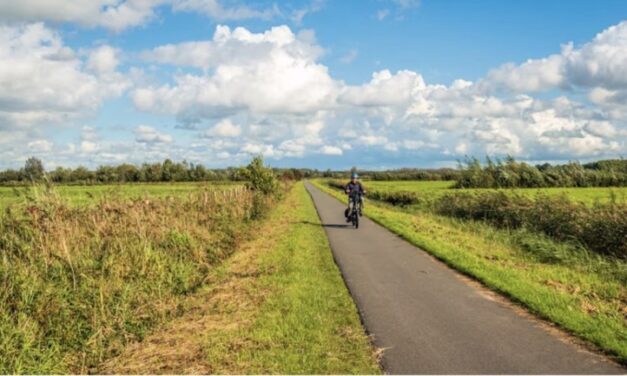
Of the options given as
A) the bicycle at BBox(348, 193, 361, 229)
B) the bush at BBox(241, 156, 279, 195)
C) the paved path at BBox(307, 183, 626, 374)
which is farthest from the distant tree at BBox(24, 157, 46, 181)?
the bush at BBox(241, 156, 279, 195)

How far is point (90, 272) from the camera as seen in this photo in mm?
9875

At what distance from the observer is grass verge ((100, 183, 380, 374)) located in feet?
20.3

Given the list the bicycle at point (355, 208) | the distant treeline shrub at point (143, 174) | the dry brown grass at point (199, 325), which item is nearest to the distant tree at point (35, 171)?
the dry brown grass at point (199, 325)

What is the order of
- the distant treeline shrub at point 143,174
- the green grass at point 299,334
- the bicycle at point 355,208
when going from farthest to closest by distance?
1. the distant treeline shrub at point 143,174
2. the bicycle at point 355,208
3. the green grass at point 299,334

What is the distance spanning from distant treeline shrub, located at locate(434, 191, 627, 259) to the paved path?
7.55 meters

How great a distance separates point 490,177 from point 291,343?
4021cm

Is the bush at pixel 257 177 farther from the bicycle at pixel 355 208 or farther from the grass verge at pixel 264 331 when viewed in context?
the grass verge at pixel 264 331

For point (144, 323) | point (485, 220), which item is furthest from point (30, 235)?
point (485, 220)

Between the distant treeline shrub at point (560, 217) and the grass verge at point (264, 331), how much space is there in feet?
33.2

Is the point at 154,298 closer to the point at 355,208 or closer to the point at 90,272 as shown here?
the point at 90,272

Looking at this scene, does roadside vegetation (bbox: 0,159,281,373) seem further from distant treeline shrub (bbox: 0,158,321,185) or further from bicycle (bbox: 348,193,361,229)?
distant treeline shrub (bbox: 0,158,321,185)

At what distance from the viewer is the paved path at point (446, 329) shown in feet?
19.3

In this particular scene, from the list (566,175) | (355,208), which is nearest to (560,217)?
(355,208)

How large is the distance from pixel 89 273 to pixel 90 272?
0.05 meters
